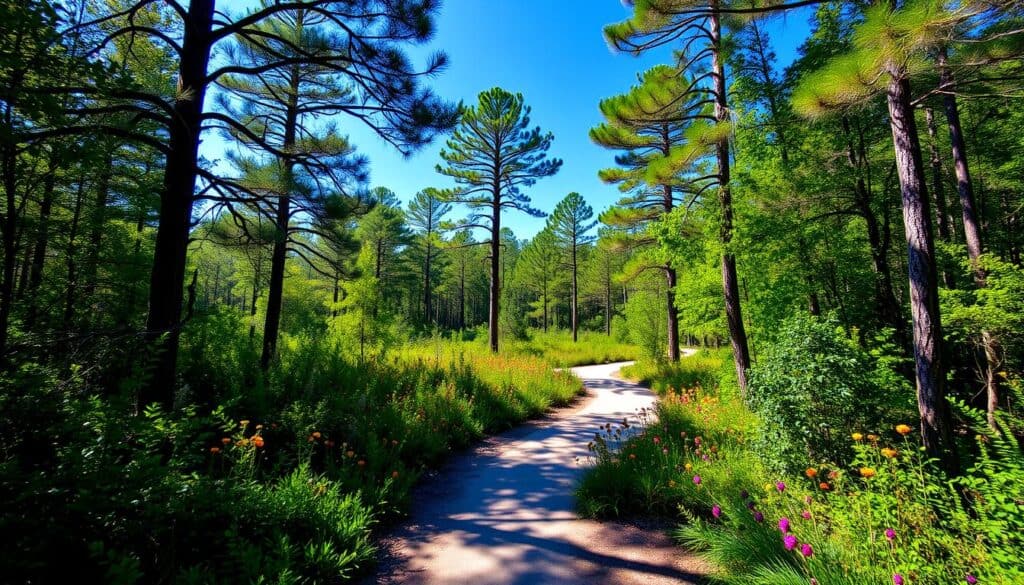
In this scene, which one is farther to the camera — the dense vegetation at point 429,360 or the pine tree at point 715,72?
the pine tree at point 715,72

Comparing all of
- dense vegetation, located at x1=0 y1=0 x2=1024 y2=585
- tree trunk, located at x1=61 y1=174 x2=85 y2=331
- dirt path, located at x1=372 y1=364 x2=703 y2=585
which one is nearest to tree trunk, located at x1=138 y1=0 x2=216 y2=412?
dense vegetation, located at x1=0 y1=0 x2=1024 y2=585

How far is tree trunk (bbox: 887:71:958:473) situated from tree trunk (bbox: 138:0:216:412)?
624 centimetres

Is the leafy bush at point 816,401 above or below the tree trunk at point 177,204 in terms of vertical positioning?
below

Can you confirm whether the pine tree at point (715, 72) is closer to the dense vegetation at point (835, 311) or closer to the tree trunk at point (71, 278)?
the dense vegetation at point (835, 311)

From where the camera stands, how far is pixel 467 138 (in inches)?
490

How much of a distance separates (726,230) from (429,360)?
7.94 m

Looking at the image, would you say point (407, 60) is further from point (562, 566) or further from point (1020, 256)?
point (1020, 256)

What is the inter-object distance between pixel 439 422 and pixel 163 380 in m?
3.53

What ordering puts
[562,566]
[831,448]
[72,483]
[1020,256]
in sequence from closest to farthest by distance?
[72,483] → [562,566] → [831,448] → [1020,256]

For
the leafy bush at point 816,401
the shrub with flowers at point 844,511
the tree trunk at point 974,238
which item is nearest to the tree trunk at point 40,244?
the shrub with flowers at point 844,511

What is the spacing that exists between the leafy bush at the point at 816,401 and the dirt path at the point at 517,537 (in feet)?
4.35

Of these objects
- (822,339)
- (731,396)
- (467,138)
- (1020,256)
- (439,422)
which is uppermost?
(467,138)

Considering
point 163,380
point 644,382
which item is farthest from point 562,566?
point 644,382

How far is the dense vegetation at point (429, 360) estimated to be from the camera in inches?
81.7
